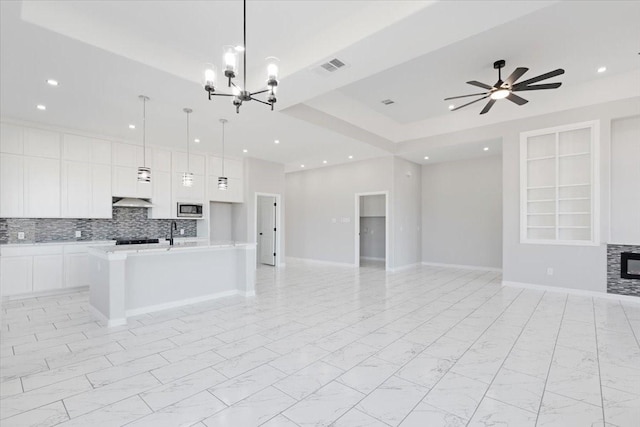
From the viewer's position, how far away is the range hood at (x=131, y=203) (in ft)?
19.8

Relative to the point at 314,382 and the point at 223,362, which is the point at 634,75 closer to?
the point at 314,382

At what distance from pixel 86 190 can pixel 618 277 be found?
9.31m

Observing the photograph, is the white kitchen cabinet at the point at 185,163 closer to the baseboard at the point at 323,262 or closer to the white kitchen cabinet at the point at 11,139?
the white kitchen cabinet at the point at 11,139

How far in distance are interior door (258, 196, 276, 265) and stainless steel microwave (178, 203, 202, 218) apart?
2.06 metres

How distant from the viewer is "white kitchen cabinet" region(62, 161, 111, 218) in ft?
18.1

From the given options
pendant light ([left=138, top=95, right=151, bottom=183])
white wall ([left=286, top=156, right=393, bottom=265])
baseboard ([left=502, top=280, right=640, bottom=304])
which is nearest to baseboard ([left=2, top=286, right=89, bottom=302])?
pendant light ([left=138, top=95, right=151, bottom=183])

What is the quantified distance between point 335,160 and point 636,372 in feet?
22.4

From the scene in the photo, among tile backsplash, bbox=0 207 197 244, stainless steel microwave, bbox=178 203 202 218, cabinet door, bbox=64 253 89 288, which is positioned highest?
stainless steel microwave, bbox=178 203 202 218

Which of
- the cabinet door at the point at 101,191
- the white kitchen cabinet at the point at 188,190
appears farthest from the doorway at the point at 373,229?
the cabinet door at the point at 101,191

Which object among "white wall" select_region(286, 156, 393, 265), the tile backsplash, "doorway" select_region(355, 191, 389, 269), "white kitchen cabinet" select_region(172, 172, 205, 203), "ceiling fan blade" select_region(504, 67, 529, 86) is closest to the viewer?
"ceiling fan blade" select_region(504, 67, 529, 86)

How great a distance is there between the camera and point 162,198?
6.61 metres

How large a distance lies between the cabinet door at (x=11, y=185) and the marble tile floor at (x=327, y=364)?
150 cm

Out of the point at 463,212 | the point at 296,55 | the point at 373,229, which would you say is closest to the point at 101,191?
the point at 296,55

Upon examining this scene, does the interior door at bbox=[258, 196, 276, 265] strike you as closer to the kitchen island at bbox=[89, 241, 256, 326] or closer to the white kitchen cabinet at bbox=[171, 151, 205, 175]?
the white kitchen cabinet at bbox=[171, 151, 205, 175]
